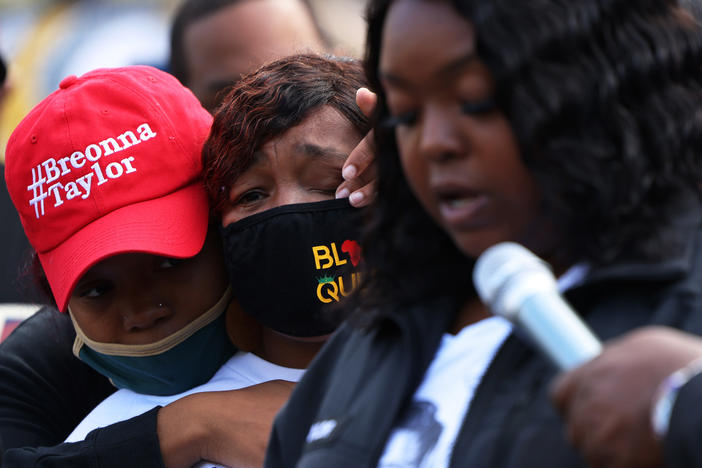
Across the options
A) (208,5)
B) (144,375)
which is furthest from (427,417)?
(208,5)

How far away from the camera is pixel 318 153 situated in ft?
7.22

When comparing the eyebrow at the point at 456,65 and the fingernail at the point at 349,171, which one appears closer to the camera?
the eyebrow at the point at 456,65

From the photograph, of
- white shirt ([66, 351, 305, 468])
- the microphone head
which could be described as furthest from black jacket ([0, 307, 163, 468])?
the microphone head

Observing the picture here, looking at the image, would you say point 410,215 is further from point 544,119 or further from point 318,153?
point 318,153

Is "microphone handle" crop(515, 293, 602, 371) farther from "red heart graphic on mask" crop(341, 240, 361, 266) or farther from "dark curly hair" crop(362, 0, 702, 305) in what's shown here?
"red heart graphic on mask" crop(341, 240, 361, 266)

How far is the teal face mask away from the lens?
7.42 ft

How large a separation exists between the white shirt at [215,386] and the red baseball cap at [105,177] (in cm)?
32

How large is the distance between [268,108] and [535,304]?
131 cm

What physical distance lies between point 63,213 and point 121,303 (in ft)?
1.11

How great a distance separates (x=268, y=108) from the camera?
2219mm

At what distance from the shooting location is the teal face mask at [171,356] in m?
2.26

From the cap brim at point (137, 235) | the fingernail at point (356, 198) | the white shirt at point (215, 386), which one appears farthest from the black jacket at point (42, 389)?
the fingernail at point (356, 198)

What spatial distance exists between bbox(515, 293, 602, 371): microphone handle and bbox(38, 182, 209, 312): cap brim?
1326 mm

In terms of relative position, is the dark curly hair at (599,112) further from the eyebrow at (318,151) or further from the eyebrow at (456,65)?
the eyebrow at (318,151)
